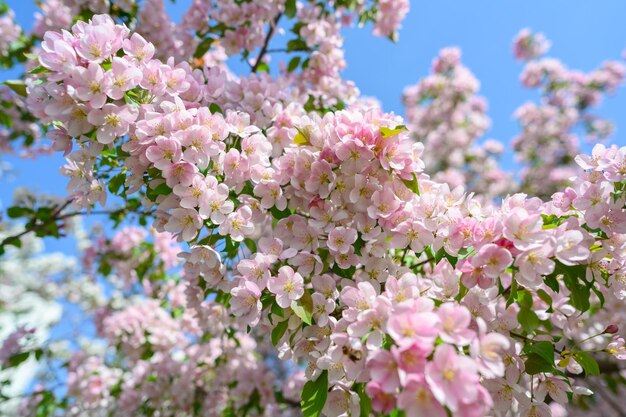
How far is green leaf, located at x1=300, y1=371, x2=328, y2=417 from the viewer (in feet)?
3.76

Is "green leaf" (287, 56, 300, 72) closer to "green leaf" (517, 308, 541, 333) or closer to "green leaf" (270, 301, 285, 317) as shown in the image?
"green leaf" (270, 301, 285, 317)

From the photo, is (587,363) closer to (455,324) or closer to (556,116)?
(455,324)

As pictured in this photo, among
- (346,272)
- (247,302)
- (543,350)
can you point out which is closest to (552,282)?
Result: (543,350)

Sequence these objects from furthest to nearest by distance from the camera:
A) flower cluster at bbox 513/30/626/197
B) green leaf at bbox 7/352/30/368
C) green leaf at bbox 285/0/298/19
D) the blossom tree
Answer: flower cluster at bbox 513/30/626/197 → green leaf at bbox 7/352/30/368 → green leaf at bbox 285/0/298/19 → the blossom tree

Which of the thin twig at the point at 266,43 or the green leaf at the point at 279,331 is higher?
the thin twig at the point at 266,43

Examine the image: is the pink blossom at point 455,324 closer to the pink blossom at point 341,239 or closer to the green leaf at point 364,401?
the green leaf at point 364,401

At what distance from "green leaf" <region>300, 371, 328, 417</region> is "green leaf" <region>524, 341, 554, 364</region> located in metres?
0.58

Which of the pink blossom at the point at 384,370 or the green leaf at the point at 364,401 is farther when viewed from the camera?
the green leaf at the point at 364,401

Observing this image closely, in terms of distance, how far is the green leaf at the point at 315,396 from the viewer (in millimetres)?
1146

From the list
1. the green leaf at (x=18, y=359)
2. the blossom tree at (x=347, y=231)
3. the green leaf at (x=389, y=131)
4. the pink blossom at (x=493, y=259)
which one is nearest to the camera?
the blossom tree at (x=347, y=231)

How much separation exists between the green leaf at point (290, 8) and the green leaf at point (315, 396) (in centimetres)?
218

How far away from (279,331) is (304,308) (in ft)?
0.40

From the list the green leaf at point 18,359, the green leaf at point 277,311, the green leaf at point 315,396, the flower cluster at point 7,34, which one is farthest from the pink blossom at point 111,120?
the flower cluster at point 7,34

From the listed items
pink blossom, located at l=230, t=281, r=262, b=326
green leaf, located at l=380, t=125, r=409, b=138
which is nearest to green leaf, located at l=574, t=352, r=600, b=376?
green leaf, located at l=380, t=125, r=409, b=138
